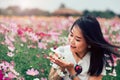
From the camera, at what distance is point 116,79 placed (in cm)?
155

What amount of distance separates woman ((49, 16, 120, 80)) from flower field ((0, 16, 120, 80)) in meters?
0.09

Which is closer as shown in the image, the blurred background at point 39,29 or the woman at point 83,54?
the woman at point 83,54

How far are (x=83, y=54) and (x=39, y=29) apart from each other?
10.9 inches

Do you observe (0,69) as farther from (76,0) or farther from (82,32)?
(76,0)

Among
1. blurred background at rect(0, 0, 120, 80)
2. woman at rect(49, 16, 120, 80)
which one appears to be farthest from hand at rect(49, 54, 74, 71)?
blurred background at rect(0, 0, 120, 80)

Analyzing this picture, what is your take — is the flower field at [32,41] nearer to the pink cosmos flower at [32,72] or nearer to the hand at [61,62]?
the pink cosmos flower at [32,72]

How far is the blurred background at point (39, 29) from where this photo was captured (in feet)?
4.90

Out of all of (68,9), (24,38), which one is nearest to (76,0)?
(68,9)

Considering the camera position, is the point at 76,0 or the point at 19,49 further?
the point at 76,0

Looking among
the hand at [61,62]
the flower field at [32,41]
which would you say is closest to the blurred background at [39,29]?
the flower field at [32,41]

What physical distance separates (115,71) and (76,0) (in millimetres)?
363

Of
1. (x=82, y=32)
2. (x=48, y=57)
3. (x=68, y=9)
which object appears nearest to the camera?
(x=82, y=32)

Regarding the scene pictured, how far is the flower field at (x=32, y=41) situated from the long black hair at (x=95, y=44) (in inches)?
3.9

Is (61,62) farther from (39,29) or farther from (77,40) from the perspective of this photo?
(39,29)
